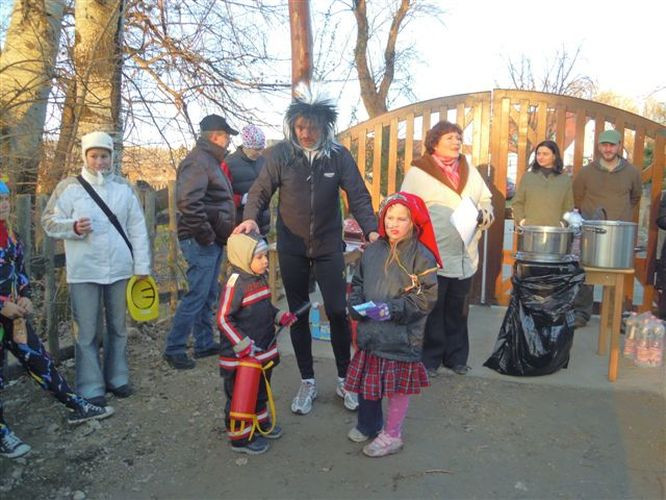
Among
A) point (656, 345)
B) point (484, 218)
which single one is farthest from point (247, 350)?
point (656, 345)

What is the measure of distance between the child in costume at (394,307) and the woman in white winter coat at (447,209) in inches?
40.4

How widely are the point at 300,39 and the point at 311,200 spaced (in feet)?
7.72

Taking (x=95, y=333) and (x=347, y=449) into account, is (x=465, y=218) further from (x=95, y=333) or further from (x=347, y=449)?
(x=95, y=333)

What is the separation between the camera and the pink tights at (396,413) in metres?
3.04

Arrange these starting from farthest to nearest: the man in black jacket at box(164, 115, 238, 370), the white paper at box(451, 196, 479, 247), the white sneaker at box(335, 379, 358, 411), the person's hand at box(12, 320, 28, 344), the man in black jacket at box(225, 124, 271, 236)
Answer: the man in black jacket at box(225, 124, 271, 236)
the man in black jacket at box(164, 115, 238, 370)
the white paper at box(451, 196, 479, 247)
the white sneaker at box(335, 379, 358, 411)
the person's hand at box(12, 320, 28, 344)

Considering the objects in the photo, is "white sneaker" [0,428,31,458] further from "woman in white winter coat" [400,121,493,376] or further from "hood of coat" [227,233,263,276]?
"woman in white winter coat" [400,121,493,376]

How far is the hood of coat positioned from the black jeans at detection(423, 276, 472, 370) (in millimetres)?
1687

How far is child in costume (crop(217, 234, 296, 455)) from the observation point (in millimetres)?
2988

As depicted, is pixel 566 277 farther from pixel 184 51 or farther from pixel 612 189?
pixel 184 51

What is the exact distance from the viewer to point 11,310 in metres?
3.01

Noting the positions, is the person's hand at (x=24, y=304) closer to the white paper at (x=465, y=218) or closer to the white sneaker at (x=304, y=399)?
the white sneaker at (x=304, y=399)

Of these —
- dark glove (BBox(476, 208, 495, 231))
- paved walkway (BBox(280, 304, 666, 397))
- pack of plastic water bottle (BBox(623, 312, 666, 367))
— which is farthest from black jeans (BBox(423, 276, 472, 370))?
pack of plastic water bottle (BBox(623, 312, 666, 367))

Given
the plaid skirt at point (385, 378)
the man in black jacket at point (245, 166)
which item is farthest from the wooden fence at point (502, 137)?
the plaid skirt at point (385, 378)

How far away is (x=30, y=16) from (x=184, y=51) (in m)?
1.64
